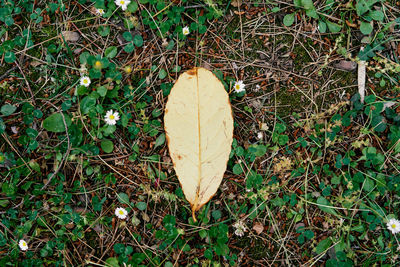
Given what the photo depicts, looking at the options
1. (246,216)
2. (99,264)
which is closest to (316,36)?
(246,216)

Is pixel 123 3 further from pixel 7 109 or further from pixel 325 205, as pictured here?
pixel 325 205

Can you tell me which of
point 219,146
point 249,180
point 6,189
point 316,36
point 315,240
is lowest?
point 315,240

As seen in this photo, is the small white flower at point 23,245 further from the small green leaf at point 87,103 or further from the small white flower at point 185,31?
the small white flower at point 185,31

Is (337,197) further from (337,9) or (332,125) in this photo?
(337,9)

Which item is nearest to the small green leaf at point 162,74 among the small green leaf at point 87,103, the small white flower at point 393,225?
the small green leaf at point 87,103

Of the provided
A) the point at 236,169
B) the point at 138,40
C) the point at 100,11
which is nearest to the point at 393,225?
the point at 236,169

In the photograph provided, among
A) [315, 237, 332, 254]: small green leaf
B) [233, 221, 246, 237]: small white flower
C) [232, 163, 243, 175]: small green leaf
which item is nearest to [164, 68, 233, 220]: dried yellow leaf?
[232, 163, 243, 175]: small green leaf
